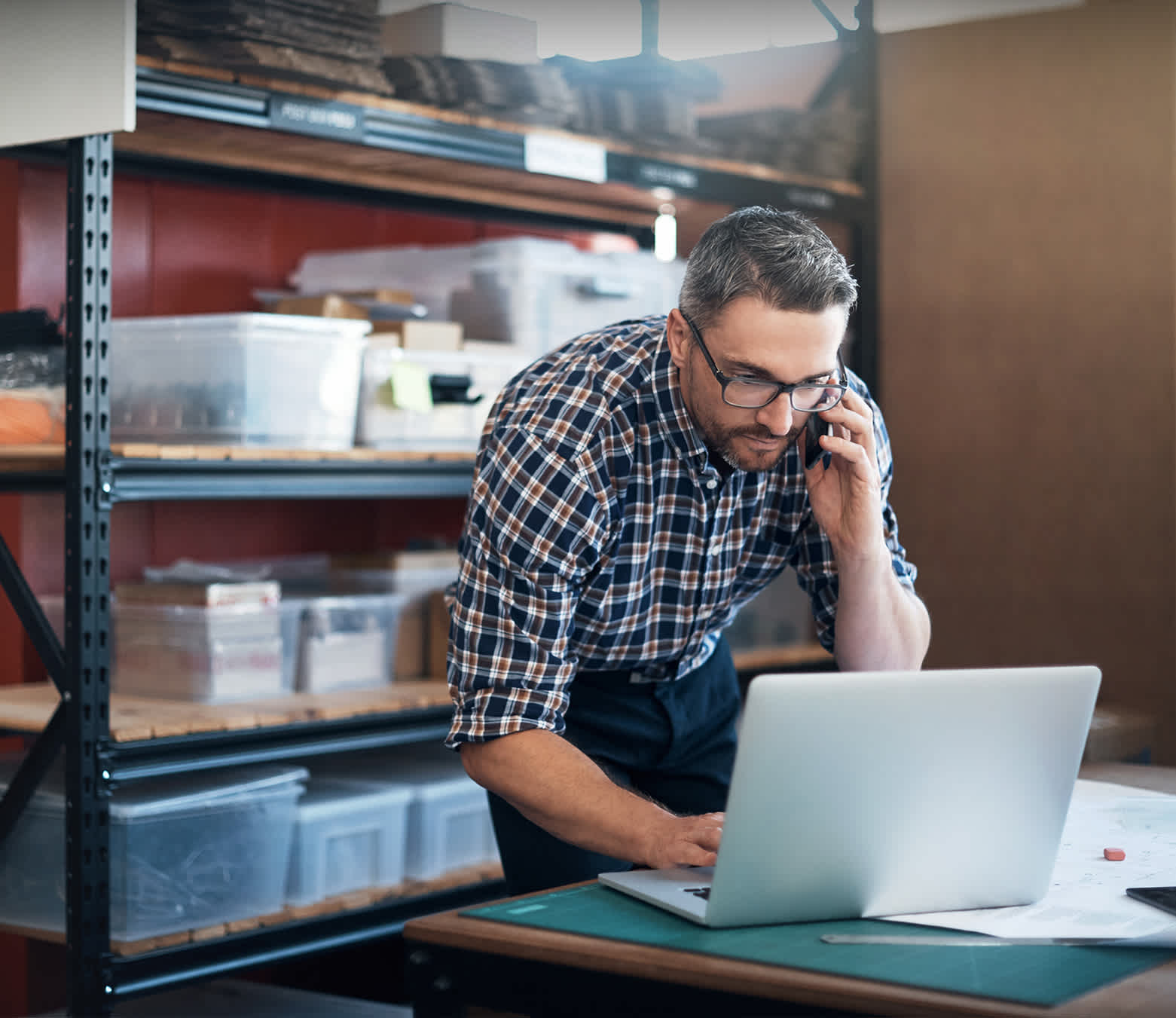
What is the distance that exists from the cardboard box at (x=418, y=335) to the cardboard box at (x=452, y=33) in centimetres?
47

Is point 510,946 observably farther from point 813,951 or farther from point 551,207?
point 551,207

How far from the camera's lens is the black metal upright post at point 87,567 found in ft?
7.09

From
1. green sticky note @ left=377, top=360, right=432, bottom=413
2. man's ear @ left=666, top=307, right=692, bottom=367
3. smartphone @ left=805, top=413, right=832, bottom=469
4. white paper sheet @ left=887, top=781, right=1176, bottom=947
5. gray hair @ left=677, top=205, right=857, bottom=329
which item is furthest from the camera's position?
green sticky note @ left=377, top=360, right=432, bottom=413

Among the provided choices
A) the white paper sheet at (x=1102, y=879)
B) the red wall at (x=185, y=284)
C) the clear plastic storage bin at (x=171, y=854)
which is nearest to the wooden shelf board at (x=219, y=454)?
the red wall at (x=185, y=284)

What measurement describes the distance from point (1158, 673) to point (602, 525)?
178 centimetres

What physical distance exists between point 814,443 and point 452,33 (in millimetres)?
1210

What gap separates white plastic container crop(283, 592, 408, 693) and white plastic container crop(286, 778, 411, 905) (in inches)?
7.7

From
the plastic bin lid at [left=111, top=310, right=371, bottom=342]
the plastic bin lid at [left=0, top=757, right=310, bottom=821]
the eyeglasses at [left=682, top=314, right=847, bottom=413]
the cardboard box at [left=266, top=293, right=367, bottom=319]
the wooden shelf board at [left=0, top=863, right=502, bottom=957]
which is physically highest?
the cardboard box at [left=266, top=293, right=367, bottom=319]

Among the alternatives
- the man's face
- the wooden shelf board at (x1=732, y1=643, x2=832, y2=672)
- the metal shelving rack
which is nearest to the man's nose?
the man's face

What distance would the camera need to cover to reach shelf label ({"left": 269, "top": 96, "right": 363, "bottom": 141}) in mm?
2451

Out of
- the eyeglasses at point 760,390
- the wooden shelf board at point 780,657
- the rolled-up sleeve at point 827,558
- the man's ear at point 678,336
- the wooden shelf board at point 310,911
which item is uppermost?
the man's ear at point 678,336

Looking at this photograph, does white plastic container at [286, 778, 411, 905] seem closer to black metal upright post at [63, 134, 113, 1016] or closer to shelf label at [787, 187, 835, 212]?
black metal upright post at [63, 134, 113, 1016]

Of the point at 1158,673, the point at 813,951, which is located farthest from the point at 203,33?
the point at 1158,673

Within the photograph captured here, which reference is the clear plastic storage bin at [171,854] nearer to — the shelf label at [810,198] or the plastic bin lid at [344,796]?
the plastic bin lid at [344,796]
